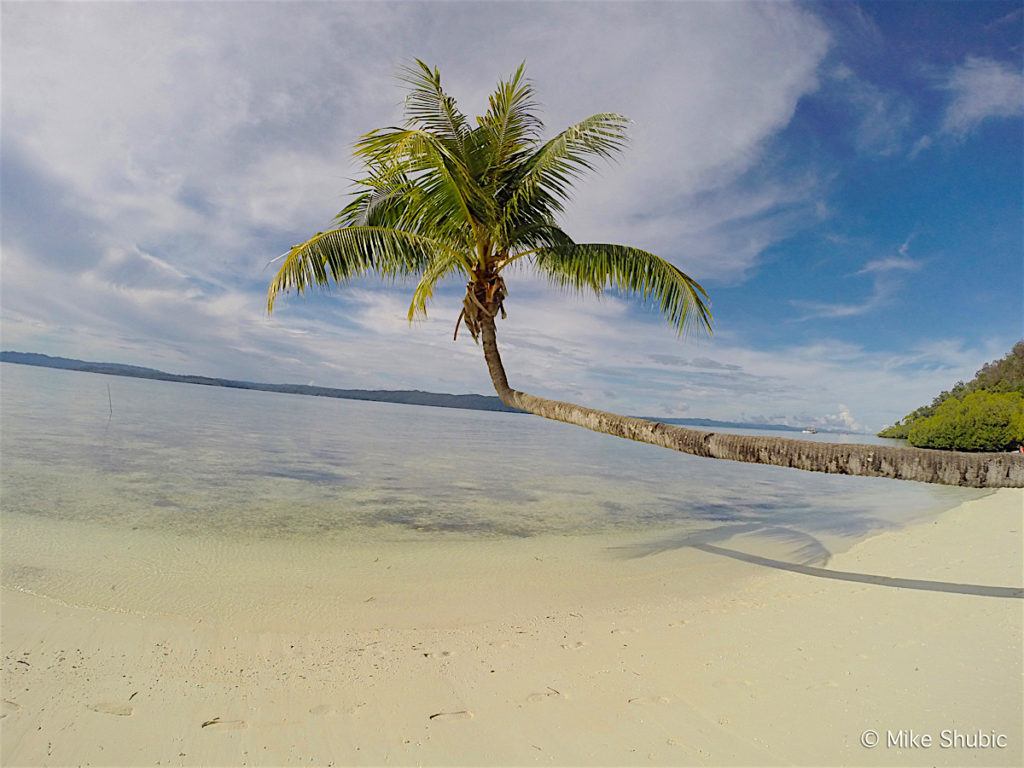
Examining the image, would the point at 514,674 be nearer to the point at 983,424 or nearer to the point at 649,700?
the point at 649,700

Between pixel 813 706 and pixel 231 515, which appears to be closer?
pixel 813 706

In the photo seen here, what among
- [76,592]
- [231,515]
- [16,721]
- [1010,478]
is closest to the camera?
[16,721]

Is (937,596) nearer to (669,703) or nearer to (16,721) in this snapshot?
(669,703)

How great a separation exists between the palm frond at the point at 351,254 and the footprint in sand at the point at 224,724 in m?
4.69

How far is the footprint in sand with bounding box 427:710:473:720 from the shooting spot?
315 cm

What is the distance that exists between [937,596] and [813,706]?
3.59 meters

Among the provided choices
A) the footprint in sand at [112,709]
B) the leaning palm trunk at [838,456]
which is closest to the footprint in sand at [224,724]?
the footprint in sand at [112,709]

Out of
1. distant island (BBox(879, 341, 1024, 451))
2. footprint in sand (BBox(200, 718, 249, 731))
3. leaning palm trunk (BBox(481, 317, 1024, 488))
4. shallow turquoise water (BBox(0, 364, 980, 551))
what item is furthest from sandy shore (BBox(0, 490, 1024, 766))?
distant island (BBox(879, 341, 1024, 451))

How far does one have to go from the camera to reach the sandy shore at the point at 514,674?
2.82 m

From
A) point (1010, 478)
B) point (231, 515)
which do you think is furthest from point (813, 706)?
point (231, 515)

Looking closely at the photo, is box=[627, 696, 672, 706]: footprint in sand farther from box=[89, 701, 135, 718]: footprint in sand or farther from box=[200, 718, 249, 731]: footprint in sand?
box=[89, 701, 135, 718]: footprint in sand

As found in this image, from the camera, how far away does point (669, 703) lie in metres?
3.31

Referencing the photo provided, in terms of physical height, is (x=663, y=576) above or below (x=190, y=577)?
above

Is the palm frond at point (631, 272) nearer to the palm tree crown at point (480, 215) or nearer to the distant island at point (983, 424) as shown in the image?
the palm tree crown at point (480, 215)
